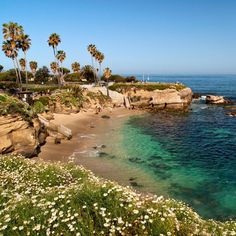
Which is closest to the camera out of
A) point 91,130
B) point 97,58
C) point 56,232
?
point 56,232

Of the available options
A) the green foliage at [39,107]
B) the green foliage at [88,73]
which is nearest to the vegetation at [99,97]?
the green foliage at [39,107]

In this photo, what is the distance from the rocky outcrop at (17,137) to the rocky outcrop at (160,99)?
1981 inches

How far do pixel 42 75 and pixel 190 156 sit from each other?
284 feet

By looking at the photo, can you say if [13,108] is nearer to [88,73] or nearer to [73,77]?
[88,73]

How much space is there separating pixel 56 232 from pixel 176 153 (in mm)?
31566

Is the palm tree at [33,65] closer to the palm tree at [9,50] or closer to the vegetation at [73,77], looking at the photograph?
the vegetation at [73,77]

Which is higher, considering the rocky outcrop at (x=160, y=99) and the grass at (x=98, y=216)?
the grass at (x=98, y=216)

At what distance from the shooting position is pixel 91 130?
173 ft

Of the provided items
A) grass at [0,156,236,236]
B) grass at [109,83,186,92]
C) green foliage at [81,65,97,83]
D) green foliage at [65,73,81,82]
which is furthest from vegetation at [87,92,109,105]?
grass at [0,156,236,236]

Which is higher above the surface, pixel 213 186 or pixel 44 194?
pixel 44 194

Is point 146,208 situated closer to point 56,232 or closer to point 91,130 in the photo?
point 56,232

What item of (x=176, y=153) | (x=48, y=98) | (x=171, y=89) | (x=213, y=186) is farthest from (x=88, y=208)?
(x=171, y=89)

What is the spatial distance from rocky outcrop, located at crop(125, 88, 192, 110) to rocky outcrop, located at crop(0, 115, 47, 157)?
1981 inches

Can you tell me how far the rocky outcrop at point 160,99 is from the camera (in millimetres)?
80250
